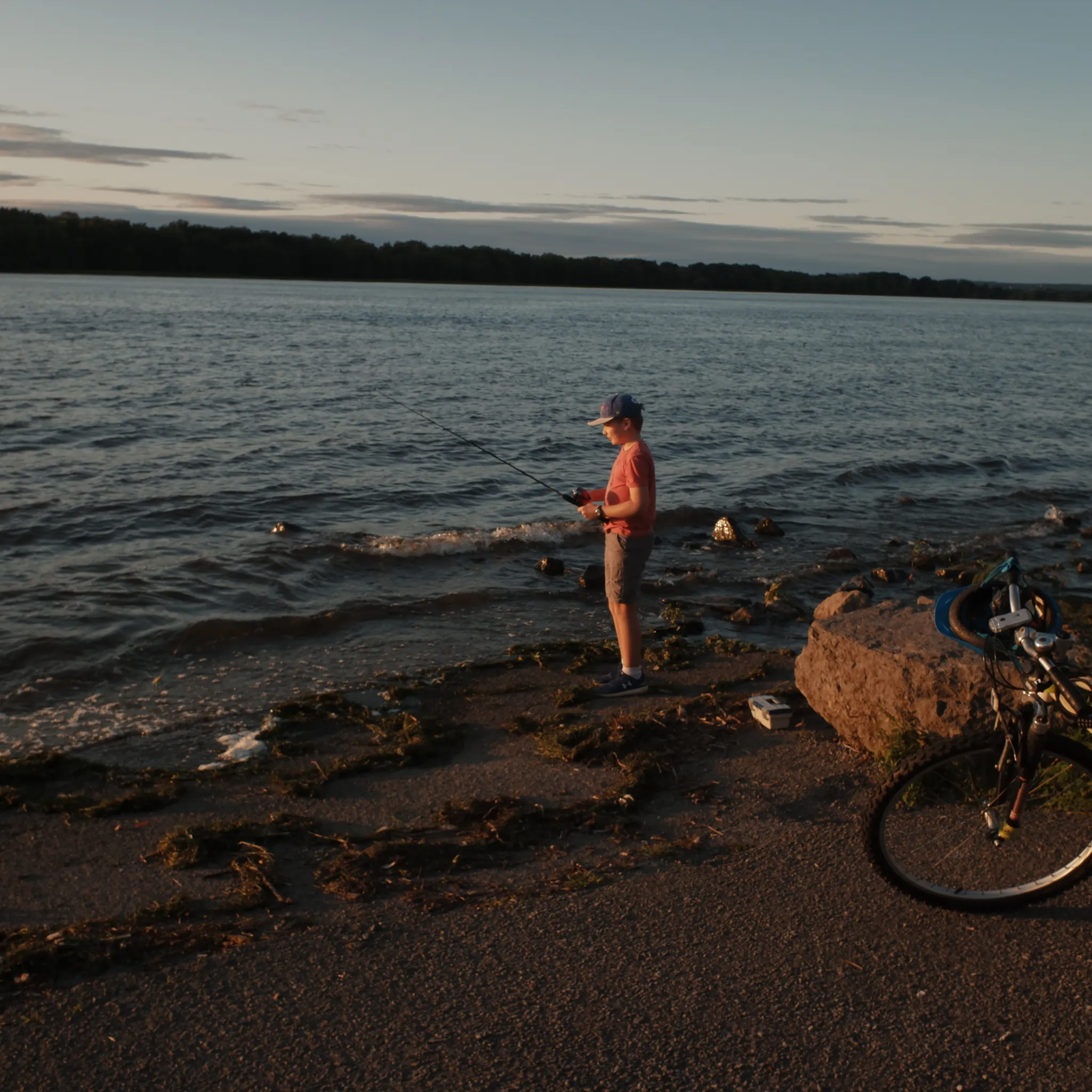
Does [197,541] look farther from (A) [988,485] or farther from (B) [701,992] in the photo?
(A) [988,485]

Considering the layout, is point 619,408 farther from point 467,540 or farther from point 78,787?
point 467,540

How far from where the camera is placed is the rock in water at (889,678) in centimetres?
514

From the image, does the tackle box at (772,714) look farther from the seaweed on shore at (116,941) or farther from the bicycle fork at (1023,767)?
the seaweed on shore at (116,941)

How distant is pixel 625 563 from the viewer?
6957 millimetres

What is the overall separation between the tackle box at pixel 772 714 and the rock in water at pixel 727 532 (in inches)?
284

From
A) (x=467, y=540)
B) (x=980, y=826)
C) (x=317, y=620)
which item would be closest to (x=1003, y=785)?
(x=980, y=826)

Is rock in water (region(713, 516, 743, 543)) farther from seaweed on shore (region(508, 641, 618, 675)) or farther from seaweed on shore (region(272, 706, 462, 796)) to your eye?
seaweed on shore (region(272, 706, 462, 796))

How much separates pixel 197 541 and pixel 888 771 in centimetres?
959

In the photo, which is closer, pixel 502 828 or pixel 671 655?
pixel 502 828

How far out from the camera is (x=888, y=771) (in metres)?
5.37

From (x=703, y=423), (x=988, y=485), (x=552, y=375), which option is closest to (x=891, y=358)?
(x=552, y=375)

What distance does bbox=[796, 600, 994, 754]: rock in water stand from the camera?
5137 millimetres

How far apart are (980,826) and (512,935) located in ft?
7.36

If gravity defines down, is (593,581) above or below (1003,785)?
below
